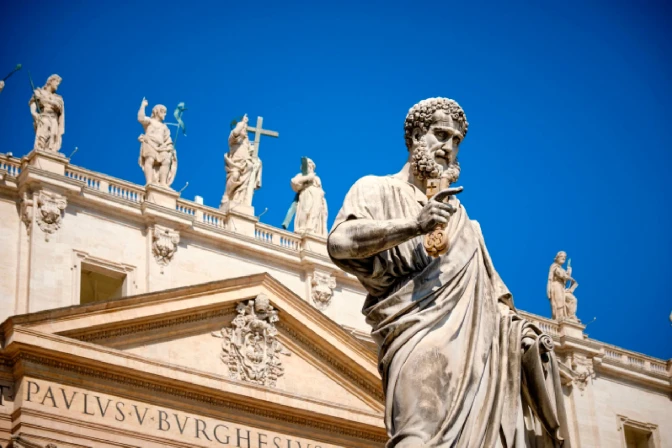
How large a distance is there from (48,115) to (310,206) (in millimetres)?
6056

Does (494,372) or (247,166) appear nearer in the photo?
(494,372)

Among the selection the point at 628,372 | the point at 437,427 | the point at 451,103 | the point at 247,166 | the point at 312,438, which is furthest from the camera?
the point at 628,372

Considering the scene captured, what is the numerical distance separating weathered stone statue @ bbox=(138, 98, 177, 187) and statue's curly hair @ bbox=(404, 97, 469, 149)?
22328 millimetres

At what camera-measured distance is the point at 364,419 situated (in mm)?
27484

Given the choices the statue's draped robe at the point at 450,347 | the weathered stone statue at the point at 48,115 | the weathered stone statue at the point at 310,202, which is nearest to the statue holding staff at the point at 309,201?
the weathered stone statue at the point at 310,202

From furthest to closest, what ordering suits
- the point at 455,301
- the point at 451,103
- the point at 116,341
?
the point at 116,341, the point at 451,103, the point at 455,301

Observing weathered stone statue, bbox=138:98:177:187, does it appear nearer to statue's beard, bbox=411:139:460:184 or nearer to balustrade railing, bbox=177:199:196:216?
balustrade railing, bbox=177:199:196:216

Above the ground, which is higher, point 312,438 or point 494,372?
point 312,438

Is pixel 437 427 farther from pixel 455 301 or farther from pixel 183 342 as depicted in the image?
pixel 183 342

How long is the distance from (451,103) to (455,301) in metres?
0.89

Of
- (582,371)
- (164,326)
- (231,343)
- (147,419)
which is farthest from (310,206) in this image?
(582,371)

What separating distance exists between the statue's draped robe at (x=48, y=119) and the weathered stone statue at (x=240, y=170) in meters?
3.80

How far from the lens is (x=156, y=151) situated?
90.7 feet

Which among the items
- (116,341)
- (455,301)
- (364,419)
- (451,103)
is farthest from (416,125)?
(364,419)
